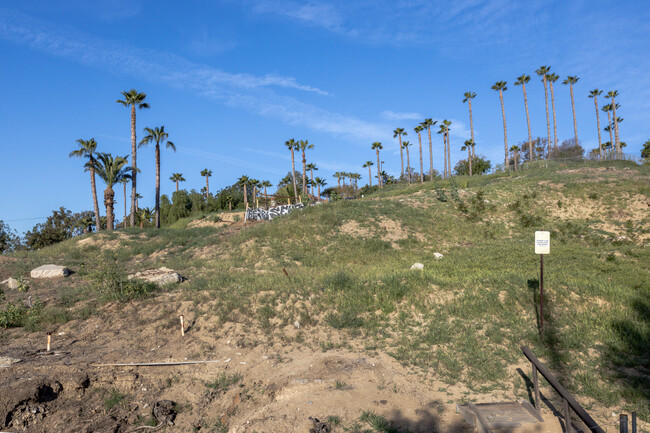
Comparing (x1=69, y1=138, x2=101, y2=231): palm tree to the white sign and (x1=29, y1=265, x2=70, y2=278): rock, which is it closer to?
(x1=29, y1=265, x2=70, y2=278): rock

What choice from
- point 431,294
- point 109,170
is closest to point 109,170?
point 109,170

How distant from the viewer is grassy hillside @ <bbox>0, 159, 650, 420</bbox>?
8.27m

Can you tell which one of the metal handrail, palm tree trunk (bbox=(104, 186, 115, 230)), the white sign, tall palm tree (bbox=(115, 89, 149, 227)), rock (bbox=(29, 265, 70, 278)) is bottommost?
the metal handrail

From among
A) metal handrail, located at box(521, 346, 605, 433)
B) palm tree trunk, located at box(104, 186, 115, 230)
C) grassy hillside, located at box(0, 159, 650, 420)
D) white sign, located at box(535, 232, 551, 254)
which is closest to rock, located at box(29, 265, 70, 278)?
grassy hillside, located at box(0, 159, 650, 420)

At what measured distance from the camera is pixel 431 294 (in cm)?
1163

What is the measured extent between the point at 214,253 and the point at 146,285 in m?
8.57

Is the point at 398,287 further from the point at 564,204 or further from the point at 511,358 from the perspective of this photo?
the point at 564,204

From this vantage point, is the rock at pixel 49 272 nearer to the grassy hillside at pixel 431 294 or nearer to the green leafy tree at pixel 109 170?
the grassy hillside at pixel 431 294

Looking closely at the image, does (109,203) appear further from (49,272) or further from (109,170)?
(49,272)

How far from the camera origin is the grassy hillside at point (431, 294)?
325 inches

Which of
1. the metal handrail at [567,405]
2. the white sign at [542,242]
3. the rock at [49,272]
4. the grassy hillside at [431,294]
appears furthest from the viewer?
the rock at [49,272]

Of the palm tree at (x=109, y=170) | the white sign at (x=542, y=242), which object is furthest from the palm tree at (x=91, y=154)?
the white sign at (x=542, y=242)

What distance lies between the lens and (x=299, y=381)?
25.5 feet

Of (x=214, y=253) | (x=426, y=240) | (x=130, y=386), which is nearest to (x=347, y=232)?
(x=426, y=240)
